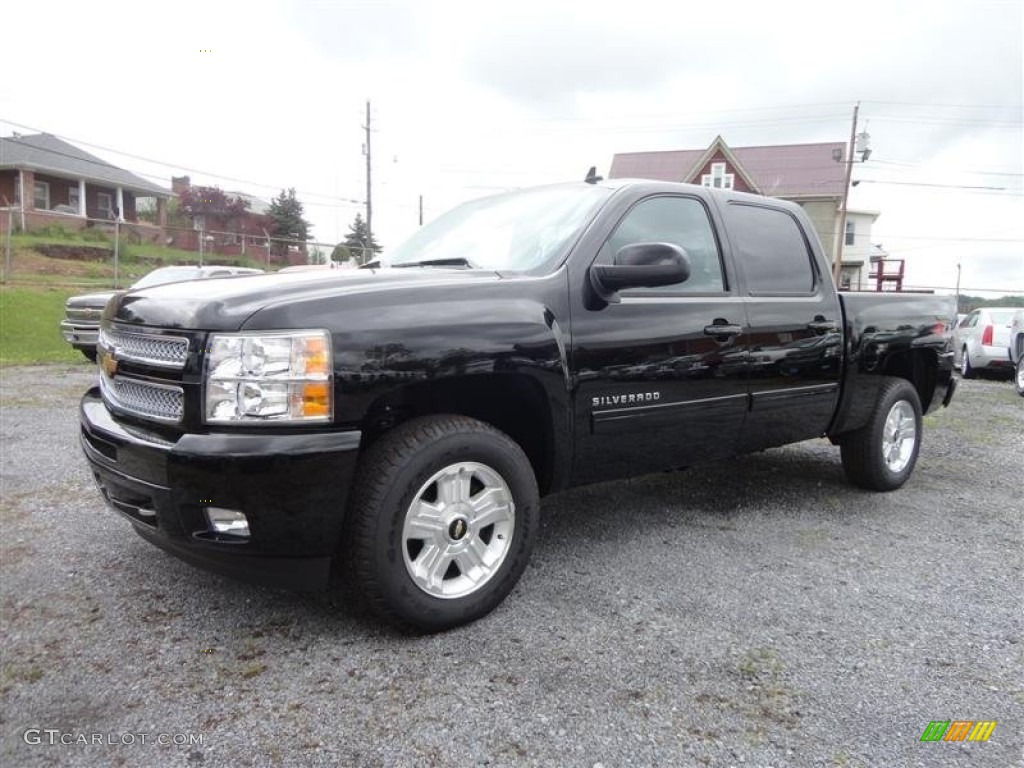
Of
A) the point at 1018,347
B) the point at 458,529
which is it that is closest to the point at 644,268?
the point at 458,529

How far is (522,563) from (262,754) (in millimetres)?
1221

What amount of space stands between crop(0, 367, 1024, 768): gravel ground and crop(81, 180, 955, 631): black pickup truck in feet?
1.07

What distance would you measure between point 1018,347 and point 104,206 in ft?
119

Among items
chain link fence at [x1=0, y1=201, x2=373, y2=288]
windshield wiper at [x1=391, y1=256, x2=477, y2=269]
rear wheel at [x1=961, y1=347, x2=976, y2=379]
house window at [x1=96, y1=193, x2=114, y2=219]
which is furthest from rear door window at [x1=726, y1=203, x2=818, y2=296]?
house window at [x1=96, y1=193, x2=114, y2=219]

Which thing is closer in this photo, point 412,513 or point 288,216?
point 412,513

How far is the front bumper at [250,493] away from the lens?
93.6 inches

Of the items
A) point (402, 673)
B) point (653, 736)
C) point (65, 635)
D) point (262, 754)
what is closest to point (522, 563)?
point (402, 673)

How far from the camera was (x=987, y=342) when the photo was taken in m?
13.2

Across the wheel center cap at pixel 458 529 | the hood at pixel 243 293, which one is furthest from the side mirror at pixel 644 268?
the wheel center cap at pixel 458 529

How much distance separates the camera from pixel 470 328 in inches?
110

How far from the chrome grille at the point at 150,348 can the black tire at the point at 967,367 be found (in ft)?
48.3

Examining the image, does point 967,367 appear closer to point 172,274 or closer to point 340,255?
point 172,274

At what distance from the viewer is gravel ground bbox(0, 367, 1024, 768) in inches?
84.9

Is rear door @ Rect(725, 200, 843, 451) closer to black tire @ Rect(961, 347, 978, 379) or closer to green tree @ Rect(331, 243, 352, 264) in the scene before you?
black tire @ Rect(961, 347, 978, 379)
